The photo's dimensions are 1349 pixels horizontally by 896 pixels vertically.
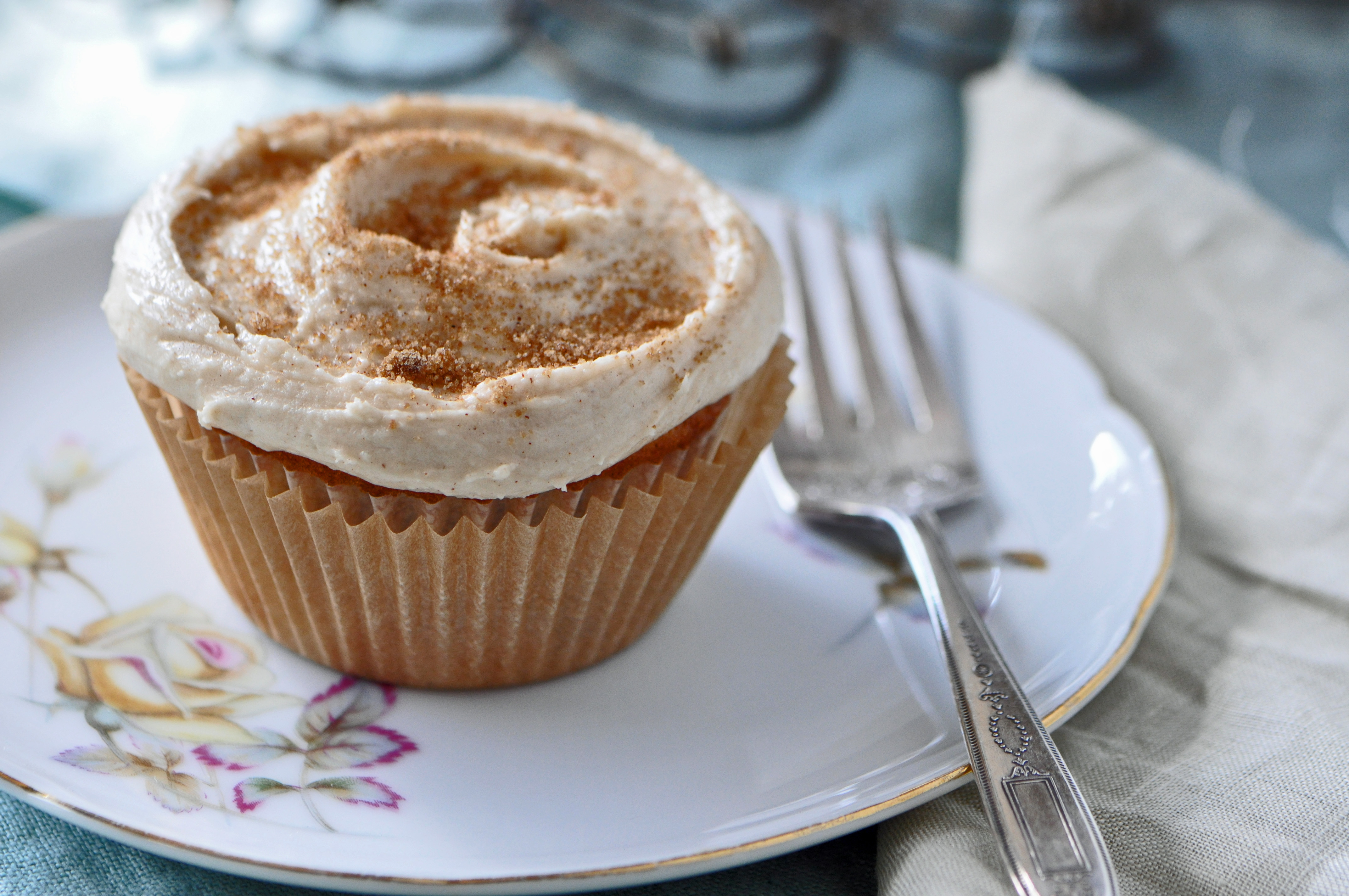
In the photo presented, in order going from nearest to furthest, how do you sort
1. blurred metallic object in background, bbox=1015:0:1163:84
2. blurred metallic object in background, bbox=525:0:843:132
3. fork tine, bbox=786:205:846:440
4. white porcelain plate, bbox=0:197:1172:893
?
white porcelain plate, bbox=0:197:1172:893 → fork tine, bbox=786:205:846:440 → blurred metallic object in background, bbox=525:0:843:132 → blurred metallic object in background, bbox=1015:0:1163:84

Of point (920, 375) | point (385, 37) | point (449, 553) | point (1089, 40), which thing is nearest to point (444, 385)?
point (449, 553)

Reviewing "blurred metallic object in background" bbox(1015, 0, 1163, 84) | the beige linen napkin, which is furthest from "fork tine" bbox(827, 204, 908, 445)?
"blurred metallic object in background" bbox(1015, 0, 1163, 84)

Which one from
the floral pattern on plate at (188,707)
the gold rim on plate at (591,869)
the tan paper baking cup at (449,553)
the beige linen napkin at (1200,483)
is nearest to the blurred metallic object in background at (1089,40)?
the beige linen napkin at (1200,483)

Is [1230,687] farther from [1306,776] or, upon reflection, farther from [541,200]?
[541,200]

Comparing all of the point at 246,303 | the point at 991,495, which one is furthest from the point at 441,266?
the point at 991,495

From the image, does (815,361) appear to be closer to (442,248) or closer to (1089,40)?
(442,248)

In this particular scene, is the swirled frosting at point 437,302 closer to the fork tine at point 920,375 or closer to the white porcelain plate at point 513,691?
the white porcelain plate at point 513,691

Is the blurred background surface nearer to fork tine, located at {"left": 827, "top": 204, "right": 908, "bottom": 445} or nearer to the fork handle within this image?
fork tine, located at {"left": 827, "top": 204, "right": 908, "bottom": 445}
